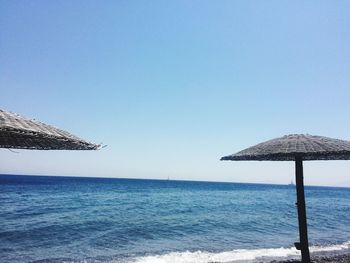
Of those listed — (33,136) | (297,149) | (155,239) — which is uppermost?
(297,149)

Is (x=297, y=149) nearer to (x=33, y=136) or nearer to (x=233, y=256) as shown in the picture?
(x=33, y=136)

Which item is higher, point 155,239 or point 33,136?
point 33,136

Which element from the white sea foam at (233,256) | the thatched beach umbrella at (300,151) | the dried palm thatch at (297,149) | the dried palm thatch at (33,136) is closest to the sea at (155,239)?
the white sea foam at (233,256)

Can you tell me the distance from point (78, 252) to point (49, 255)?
3.61 feet

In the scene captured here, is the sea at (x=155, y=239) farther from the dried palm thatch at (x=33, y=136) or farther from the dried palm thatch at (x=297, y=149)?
the dried palm thatch at (x=33, y=136)

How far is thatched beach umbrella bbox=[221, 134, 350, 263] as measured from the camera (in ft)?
21.2

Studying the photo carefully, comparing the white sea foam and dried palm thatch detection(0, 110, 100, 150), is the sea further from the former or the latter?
dried palm thatch detection(0, 110, 100, 150)

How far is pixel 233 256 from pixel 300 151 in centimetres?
769

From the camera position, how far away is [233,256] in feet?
41.9

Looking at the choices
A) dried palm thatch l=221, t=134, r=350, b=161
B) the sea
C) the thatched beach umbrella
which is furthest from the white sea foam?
dried palm thatch l=221, t=134, r=350, b=161

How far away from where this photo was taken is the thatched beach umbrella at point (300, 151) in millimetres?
6473

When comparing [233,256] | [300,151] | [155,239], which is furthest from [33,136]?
[155,239]

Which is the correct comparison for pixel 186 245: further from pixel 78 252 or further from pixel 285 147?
pixel 285 147

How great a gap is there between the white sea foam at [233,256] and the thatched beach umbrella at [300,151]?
473 centimetres
